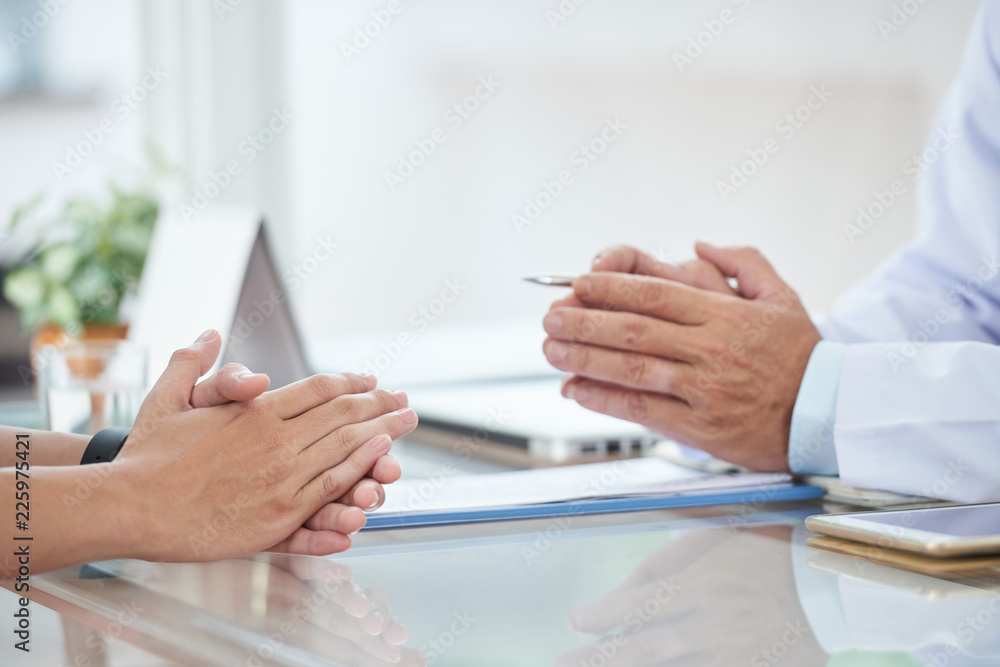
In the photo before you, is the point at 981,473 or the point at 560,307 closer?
the point at 981,473

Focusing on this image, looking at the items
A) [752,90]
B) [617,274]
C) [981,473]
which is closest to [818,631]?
[981,473]

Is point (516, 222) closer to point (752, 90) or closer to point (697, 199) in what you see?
point (697, 199)

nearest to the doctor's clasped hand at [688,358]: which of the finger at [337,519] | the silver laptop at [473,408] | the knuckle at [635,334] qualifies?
the knuckle at [635,334]

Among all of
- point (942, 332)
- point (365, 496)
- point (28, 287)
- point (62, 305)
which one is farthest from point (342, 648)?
point (28, 287)

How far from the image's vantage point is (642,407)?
3.09 feet

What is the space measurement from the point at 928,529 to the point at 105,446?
57 centimetres

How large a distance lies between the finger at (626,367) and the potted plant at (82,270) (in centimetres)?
104

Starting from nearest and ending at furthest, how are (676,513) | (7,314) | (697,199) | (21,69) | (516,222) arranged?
1. (676,513)
2. (7,314)
3. (21,69)
4. (516,222)
5. (697,199)

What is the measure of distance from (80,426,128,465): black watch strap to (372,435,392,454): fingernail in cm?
18

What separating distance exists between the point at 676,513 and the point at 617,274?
272 mm

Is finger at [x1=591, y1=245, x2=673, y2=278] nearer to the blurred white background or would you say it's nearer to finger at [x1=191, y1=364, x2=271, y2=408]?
finger at [x1=191, y1=364, x2=271, y2=408]

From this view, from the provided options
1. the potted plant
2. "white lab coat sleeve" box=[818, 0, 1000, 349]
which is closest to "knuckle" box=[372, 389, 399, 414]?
"white lab coat sleeve" box=[818, 0, 1000, 349]

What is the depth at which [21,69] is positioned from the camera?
9.45 ft

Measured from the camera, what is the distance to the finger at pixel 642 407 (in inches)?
36.8
